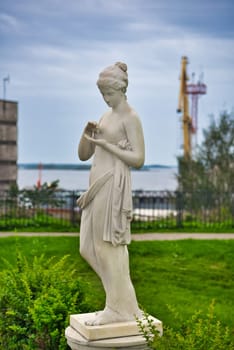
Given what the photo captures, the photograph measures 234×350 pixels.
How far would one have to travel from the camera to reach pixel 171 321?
8742 millimetres

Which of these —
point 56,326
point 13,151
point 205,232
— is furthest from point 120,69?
point 13,151

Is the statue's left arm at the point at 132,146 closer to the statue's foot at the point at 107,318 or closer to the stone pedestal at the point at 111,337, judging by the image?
the statue's foot at the point at 107,318

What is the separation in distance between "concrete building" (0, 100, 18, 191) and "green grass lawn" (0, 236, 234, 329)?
8556 mm

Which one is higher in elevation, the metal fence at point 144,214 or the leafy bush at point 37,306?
the metal fence at point 144,214

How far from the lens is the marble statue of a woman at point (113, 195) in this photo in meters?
5.81

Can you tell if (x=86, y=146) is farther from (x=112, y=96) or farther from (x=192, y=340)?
(x=192, y=340)

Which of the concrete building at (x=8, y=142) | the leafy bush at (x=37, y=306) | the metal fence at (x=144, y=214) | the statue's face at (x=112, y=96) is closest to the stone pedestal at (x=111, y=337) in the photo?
the leafy bush at (x=37, y=306)

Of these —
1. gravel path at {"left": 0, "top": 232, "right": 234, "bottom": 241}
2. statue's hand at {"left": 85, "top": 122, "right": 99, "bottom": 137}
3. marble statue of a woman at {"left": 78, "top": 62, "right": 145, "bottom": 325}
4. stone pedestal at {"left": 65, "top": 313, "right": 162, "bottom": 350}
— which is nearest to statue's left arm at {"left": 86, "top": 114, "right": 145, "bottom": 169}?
marble statue of a woman at {"left": 78, "top": 62, "right": 145, "bottom": 325}

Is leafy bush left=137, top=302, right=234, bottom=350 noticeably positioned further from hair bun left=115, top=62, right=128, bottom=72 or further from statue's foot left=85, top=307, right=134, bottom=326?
hair bun left=115, top=62, right=128, bottom=72

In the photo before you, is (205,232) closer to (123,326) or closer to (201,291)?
(201,291)

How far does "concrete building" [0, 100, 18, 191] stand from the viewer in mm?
22922

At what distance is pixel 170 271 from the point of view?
1216cm

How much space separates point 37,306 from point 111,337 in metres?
1.20

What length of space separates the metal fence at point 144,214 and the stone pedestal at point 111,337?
11.8 metres
